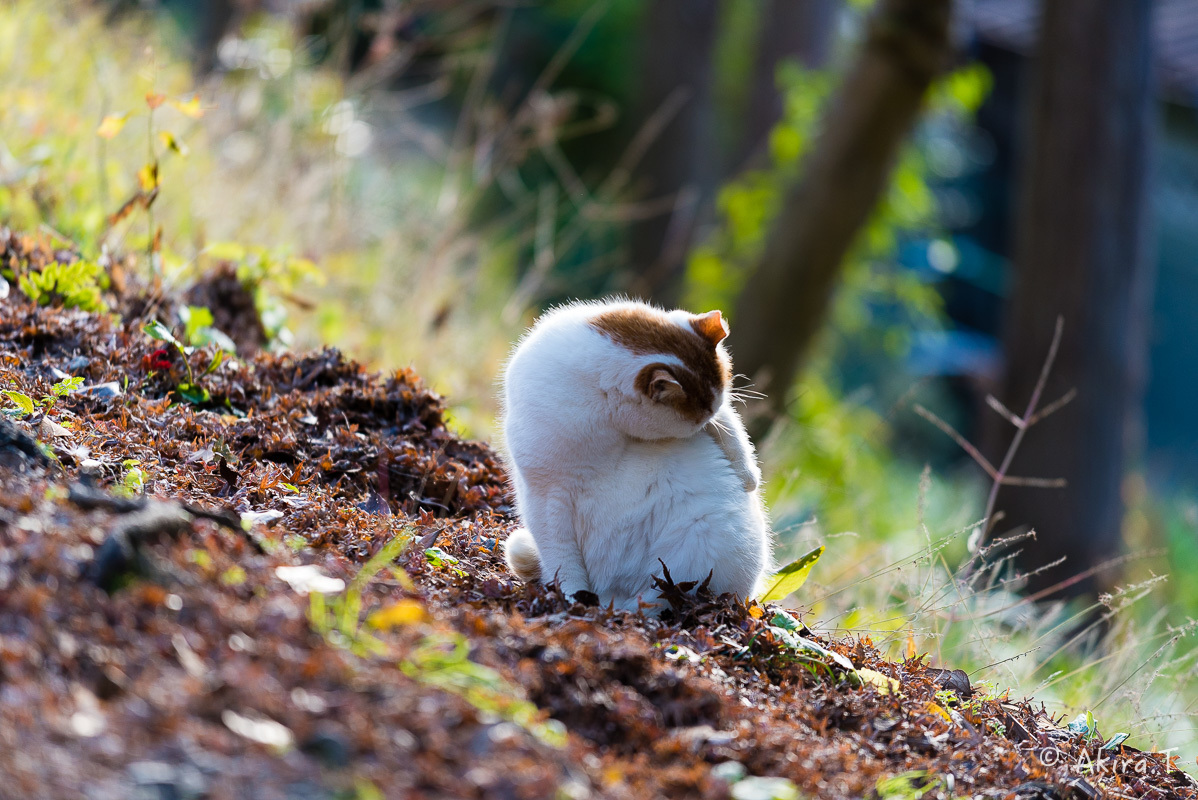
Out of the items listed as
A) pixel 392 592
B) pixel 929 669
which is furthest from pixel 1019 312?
pixel 392 592

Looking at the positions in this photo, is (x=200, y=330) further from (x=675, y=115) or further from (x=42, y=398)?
(x=675, y=115)

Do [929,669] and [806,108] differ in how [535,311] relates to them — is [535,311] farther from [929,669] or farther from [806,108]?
[929,669]

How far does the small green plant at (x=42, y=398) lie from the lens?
2537 millimetres

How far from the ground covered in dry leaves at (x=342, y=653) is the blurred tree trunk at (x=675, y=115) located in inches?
273

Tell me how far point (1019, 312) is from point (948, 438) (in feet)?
20.5

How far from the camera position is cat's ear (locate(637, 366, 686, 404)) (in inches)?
96.9

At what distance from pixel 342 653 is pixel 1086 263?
5298 mm

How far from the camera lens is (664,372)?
2475 millimetres

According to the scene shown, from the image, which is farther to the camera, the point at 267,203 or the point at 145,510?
the point at 267,203

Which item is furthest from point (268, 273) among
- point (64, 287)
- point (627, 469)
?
point (627, 469)

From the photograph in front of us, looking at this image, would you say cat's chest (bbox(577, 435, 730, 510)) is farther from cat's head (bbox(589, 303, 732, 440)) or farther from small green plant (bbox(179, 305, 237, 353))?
small green plant (bbox(179, 305, 237, 353))

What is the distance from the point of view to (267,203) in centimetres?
552

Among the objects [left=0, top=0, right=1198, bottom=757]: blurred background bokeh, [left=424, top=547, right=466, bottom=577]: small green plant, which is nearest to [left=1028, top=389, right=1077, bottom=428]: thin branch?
[left=0, top=0, right=1198, bottom=757]: blurred background bokeh

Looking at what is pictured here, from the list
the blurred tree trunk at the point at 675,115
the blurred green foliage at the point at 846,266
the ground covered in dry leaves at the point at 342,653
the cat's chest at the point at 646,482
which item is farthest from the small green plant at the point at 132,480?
the blurred tree trunk at the point at 675,115
